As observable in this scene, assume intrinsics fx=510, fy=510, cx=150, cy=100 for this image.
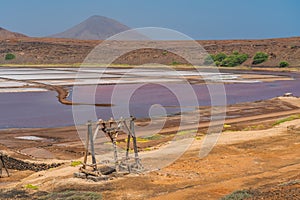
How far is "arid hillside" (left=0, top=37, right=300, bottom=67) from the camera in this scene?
11800 centimetres

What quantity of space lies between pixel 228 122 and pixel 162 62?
287 ft

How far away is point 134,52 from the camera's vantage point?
133 metres

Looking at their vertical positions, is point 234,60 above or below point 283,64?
above

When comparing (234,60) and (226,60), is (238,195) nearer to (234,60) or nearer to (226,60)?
(226,60)

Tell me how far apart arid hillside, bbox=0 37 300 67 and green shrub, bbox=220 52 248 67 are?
1.16 metres

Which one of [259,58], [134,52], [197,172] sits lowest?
[197,172]

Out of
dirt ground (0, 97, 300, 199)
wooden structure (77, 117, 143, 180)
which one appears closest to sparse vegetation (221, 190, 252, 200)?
dirt ground (0, 97, 300, 199)

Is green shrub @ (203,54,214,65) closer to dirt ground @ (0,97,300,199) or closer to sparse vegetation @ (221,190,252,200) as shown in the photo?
dirt ground @ (0,97,300,199)

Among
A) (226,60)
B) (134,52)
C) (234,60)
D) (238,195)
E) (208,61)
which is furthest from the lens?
(134,52)

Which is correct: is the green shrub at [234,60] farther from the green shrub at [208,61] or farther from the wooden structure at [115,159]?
the wooden structure at [115,159]

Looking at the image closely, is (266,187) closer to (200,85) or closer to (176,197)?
(176,197)

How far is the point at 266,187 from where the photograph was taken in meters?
14.6

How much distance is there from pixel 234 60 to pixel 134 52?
29.5 meters

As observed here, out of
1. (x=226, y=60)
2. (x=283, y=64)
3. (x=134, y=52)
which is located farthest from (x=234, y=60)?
(x=134, y=52)
